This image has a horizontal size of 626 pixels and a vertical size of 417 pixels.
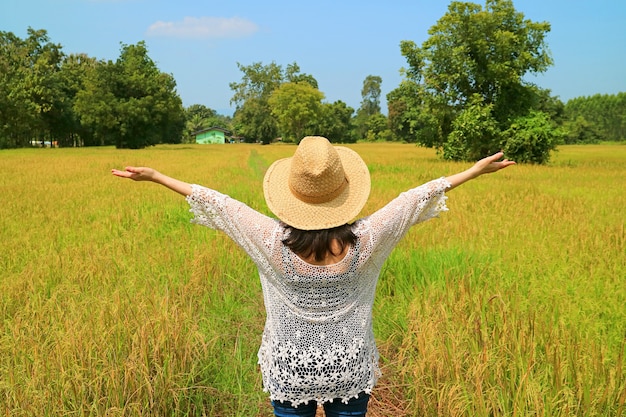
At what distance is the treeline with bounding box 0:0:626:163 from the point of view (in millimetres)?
23203

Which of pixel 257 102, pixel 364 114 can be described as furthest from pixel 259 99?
pixel 364 114

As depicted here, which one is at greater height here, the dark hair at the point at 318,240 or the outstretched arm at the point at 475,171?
the outstretched arm at the point at 475,171

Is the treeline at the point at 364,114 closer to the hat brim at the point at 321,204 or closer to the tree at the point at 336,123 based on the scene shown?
the tree at the point at 336,123

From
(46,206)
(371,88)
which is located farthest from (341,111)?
(46,206)

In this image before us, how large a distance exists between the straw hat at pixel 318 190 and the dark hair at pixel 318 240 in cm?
4

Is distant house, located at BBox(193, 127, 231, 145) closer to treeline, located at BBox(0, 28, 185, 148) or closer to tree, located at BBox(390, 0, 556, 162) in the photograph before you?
treeline, located at BBox(0, 28, 185, 148)

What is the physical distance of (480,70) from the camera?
24.2m

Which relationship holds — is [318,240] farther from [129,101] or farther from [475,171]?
[129,101]

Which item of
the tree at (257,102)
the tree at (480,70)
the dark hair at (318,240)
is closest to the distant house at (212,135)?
the tree at (257,102)

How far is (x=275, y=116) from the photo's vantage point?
8262 centimetres

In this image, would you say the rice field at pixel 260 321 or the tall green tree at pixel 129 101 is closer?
the rice field at pixel 260 321

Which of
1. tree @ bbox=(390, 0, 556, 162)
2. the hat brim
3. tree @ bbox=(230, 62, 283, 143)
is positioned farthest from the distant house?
the hat brim

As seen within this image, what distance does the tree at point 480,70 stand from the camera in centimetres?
2308

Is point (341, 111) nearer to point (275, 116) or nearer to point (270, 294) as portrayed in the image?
point (275, 116)
